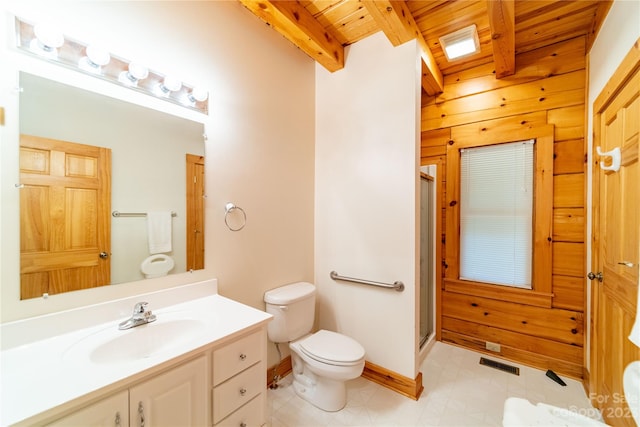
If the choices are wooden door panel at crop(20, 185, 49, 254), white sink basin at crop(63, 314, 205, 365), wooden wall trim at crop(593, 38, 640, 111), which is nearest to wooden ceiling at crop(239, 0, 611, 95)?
wooden wall trim at crop(593, 38, 640, 111)

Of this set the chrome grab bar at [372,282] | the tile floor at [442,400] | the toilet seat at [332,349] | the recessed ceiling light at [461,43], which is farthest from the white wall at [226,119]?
the recessed ceiling light at [461,43]

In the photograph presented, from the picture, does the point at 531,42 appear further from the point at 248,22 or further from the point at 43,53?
the point at 43,53

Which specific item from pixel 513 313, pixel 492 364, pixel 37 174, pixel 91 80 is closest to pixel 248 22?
pixel 91 80

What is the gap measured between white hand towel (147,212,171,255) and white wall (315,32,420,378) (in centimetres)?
124

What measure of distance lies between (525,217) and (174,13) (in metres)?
2.94

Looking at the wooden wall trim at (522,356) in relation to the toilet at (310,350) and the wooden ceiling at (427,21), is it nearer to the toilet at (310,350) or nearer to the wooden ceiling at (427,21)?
the toilet at (310,350)

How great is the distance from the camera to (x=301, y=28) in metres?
Result: 1.75

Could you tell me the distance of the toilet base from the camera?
66.7 inches

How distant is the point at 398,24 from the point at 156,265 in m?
2.03

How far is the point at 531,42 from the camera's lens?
7.13ft

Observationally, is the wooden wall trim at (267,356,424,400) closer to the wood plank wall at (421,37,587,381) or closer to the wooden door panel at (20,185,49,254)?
the wood plank wall at (421,37,587,381)

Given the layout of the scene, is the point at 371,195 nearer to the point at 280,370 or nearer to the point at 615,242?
the point at 615,242

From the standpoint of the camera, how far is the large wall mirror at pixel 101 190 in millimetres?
1024

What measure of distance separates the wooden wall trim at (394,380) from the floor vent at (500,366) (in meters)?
0.77
